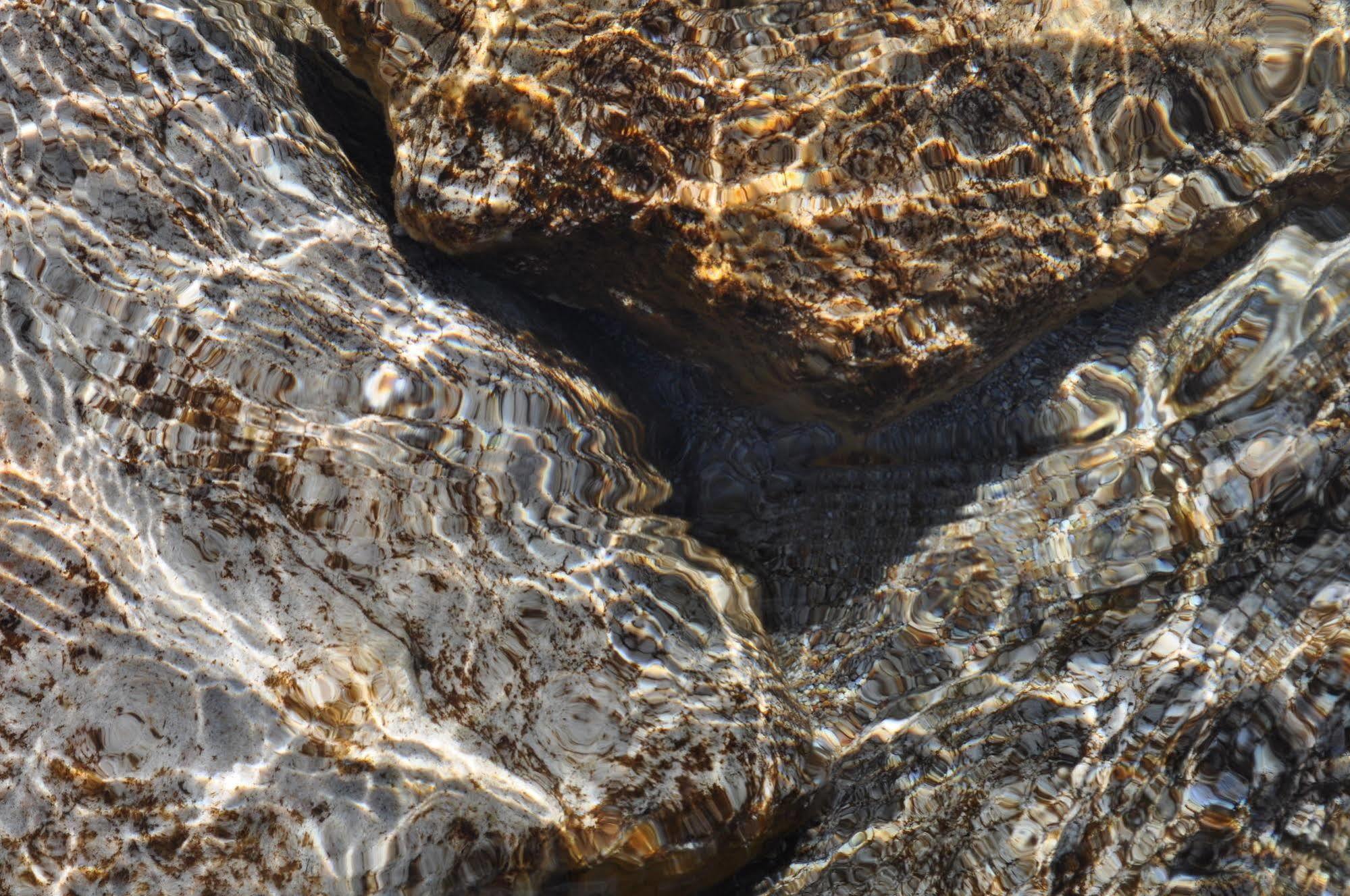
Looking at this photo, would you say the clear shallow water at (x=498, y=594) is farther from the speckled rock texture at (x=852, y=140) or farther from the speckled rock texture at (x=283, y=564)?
the speckled rock texture at (x=852, y=140)

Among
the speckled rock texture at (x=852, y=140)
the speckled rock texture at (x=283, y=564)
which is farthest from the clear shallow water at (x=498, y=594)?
the speckled rock texture at (x=852, y=140)

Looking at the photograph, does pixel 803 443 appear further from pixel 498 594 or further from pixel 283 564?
pixel 283 564

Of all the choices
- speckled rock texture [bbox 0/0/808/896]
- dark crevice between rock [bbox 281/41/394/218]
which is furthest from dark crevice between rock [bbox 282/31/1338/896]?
speckled rock texture [bbox 0/0/808/896]

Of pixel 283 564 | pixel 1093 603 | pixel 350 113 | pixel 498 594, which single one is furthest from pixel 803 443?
pixel 350 113

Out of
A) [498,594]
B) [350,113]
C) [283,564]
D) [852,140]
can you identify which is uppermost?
[852,140]

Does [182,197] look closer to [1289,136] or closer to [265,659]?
[265,659]

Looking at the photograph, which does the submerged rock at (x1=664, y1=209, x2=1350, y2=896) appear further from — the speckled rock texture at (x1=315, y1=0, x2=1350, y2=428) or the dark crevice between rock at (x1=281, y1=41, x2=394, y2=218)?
the dark crevice between rock at (x1=281, y1=41, x2=394, y2=218)
